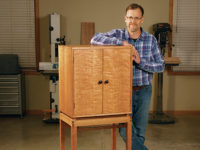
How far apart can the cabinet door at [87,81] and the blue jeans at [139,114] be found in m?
0.57

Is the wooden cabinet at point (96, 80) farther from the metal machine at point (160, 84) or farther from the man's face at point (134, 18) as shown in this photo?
the metal machine at point (160, 84)

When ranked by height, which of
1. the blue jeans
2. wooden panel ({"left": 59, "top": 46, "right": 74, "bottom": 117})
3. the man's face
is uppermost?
the man's face

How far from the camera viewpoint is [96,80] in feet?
7.81

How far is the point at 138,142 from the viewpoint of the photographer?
285cm

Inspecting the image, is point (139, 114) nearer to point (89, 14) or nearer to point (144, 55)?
point (144, 55)

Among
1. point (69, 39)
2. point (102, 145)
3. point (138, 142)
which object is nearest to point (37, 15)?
point (69, 39)

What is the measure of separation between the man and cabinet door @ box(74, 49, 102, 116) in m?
0.37

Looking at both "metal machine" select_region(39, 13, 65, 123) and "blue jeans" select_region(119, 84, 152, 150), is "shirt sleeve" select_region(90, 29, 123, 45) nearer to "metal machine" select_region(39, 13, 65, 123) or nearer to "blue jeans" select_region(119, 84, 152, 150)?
"blue jeans" select_region(119, 84, 152, 150)

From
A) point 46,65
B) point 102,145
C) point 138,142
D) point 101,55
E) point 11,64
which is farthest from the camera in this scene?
point 11,64

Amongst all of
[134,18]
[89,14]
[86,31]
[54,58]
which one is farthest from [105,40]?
[89,14]

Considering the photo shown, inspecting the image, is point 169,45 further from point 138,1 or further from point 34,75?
point 34,75

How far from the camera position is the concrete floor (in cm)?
428

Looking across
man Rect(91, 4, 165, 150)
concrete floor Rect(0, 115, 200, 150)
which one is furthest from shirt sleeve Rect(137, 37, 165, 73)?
concrete floor Rect(0, 115, 200, 150)

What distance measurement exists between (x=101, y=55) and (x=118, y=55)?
14 cm
